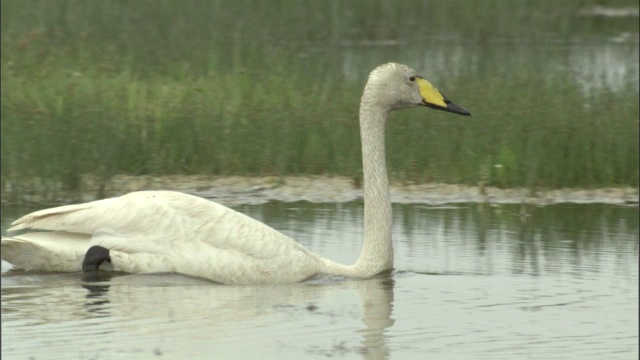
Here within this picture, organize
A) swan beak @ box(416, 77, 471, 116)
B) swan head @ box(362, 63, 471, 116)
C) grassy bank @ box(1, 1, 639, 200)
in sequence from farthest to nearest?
grassy bank @ box(1, 1, 639, 200), swan beak @ box(416, 77, 471, 116), swan head @ box(362, 63, 471, 116)

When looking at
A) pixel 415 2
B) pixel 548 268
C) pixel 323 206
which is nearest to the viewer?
pixel 548 268

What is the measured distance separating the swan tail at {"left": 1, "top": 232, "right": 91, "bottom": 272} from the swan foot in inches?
6.1

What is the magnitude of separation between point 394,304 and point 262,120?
518cm

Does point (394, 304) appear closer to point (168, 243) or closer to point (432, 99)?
point (168, 243)

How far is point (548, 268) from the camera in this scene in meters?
10.5

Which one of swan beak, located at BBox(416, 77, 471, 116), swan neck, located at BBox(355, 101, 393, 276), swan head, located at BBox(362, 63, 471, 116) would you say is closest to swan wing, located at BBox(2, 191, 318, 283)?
swan neck, located at BBox(355, 101, 393, 276)

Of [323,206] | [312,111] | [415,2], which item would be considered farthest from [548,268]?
[415,2]

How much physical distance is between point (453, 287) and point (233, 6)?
13588 millimetres

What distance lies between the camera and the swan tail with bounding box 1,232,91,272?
9.74m

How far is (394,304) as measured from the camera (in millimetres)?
9430

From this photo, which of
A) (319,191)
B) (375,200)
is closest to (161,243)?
(375,200)

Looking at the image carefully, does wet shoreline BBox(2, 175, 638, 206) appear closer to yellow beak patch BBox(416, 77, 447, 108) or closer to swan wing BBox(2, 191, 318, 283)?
yellow beak patch BBox(416, 77, 447, 108)

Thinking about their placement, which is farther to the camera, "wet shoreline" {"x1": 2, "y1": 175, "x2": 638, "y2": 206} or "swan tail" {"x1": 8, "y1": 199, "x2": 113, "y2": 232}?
"wet shoreline" {"x1": 2, "y1": 175, "x2": 638, "y2": 206}

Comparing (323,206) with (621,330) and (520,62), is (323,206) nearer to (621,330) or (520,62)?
(621,330)
